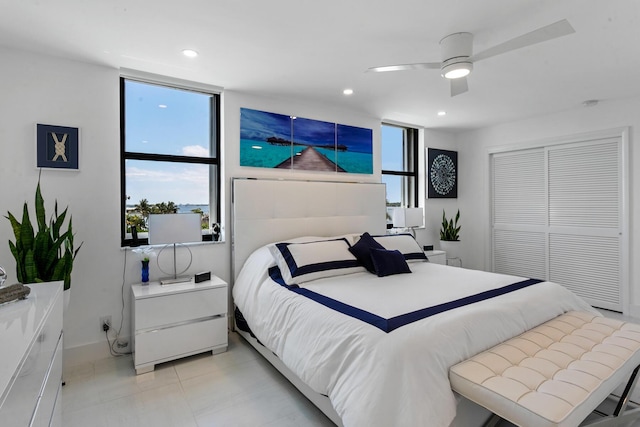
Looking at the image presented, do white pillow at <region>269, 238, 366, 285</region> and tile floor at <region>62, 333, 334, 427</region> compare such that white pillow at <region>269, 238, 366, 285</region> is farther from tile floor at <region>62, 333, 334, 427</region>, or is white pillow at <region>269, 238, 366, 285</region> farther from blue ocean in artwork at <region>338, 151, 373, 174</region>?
blue ocean in artwork at <region>338, 151, 373, 174</region>

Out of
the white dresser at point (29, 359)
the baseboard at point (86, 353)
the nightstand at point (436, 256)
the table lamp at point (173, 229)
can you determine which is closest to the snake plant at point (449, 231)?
the nightstand at point (436, 256)

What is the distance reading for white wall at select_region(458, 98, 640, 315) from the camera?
3666mm

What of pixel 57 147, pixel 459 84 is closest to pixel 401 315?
pixel 459 84

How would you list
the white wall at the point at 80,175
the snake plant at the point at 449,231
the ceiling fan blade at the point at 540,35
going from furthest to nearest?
1. the snake plant at the point at 449,231
2. the white wall at the point at 80,175
3. the ceiling fan blade at the point at 540,35

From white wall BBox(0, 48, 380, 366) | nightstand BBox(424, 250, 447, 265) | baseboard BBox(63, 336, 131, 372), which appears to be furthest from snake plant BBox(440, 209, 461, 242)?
baseboard BBox(63, 336, 131, 372)

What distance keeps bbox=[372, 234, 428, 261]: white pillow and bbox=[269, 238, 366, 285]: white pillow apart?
49 cm

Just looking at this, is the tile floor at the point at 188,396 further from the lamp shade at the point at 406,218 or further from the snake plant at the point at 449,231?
the snake plant at the point at 449,231

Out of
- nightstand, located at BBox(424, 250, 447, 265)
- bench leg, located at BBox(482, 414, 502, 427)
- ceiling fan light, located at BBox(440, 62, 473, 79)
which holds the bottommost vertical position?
bench leg, located at BBox(482, 414, 502, 427)

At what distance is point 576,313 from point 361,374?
168 centimetres

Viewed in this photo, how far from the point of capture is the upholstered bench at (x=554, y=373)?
1.30 m

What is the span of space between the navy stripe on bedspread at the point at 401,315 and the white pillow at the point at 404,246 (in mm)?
981

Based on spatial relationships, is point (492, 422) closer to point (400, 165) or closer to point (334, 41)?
point (334, 41)

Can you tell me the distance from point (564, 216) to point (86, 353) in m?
5.31

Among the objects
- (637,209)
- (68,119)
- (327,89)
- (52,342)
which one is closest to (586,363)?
(52,342)
